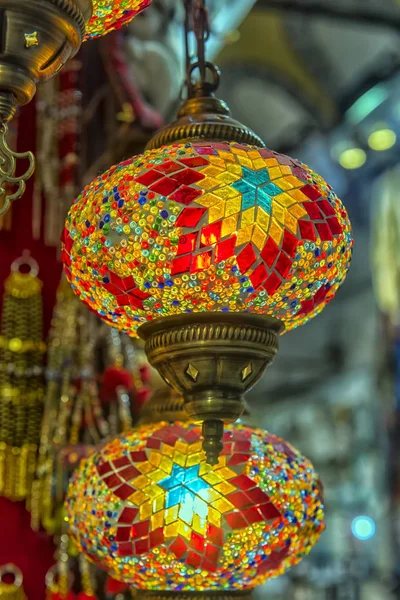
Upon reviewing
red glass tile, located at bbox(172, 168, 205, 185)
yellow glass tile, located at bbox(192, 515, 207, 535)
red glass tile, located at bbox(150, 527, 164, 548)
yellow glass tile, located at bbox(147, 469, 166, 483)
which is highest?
red glass tile, located at bbox(172, 168, 205, 185)

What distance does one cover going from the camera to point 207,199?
0.63 metres

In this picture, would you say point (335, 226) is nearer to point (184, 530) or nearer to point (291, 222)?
point (291, 222)

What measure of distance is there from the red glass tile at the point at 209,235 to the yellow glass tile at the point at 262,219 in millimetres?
37

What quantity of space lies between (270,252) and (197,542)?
1.09 feet

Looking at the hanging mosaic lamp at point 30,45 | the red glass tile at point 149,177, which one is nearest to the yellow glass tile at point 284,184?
the red glass tile at point 149,177

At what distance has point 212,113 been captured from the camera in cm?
82

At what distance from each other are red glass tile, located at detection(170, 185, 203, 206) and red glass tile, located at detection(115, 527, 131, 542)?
1.22ft

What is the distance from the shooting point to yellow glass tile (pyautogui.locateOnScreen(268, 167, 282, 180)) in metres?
0.67

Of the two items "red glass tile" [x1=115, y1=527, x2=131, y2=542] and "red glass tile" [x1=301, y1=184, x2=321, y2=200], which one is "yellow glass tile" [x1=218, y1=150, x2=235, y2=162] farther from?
"red glass tile" [x1=115, y1=527, x2=131, y2=542]

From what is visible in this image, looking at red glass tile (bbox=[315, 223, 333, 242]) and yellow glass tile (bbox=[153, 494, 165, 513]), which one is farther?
yellow glass tile (bbox=[153, 494, 165, 513])

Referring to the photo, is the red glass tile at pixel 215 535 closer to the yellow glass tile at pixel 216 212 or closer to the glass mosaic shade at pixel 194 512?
the glass mosaic shade at pixel 194 512

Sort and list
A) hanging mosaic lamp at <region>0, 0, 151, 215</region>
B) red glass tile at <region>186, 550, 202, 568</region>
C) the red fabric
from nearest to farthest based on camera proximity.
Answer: hanging mosaic lamp at <region>0, 0, 151, 215</region> → red glass tile at <region>186, 550, 202, 568</region> → the red fabric

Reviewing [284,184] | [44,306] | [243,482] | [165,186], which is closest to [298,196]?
[284,184]

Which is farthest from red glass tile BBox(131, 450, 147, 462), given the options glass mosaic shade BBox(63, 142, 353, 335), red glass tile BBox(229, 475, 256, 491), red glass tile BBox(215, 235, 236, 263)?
red glass tile BBox(215, 235, 236, 263)
